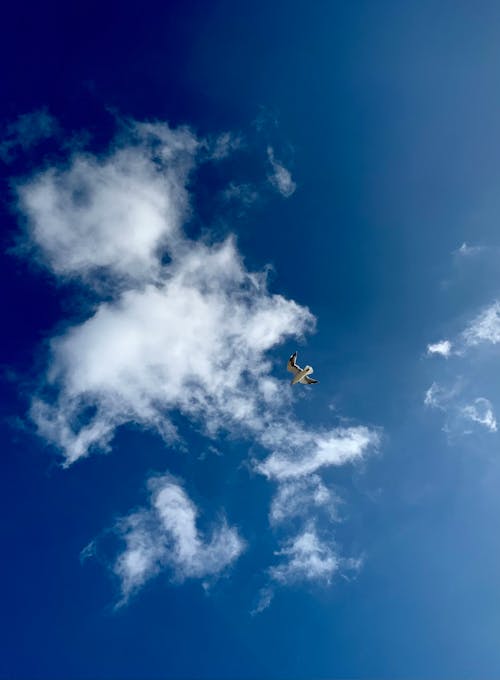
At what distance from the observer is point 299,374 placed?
6469 cm
